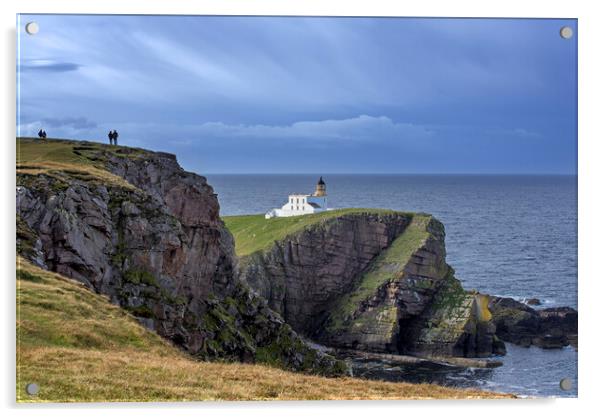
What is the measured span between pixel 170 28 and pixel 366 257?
60.8 meters

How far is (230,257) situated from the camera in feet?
96.3

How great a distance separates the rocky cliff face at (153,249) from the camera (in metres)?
19.9

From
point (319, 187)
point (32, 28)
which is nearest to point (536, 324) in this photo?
point (319, 187)

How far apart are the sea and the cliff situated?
3.06m

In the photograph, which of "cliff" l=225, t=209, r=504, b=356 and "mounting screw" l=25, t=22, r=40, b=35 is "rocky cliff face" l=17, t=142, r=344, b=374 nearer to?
"mounting screw" l=25, t=22, r=40, b=35

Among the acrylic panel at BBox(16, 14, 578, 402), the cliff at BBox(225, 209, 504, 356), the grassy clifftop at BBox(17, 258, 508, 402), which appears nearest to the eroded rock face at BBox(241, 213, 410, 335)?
the cliff at BBox(225, 209, 504, 356)

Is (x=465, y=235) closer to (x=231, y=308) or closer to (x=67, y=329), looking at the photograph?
(x=231, y=308)

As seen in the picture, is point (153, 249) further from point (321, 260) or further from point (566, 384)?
point (321, 260)

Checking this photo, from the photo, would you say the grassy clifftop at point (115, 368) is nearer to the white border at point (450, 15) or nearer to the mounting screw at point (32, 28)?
the white border at point (450, 15)

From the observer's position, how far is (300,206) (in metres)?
76.6

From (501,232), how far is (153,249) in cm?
1872

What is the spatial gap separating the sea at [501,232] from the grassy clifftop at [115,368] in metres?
4.51

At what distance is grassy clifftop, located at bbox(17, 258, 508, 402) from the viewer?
15.2 metres
